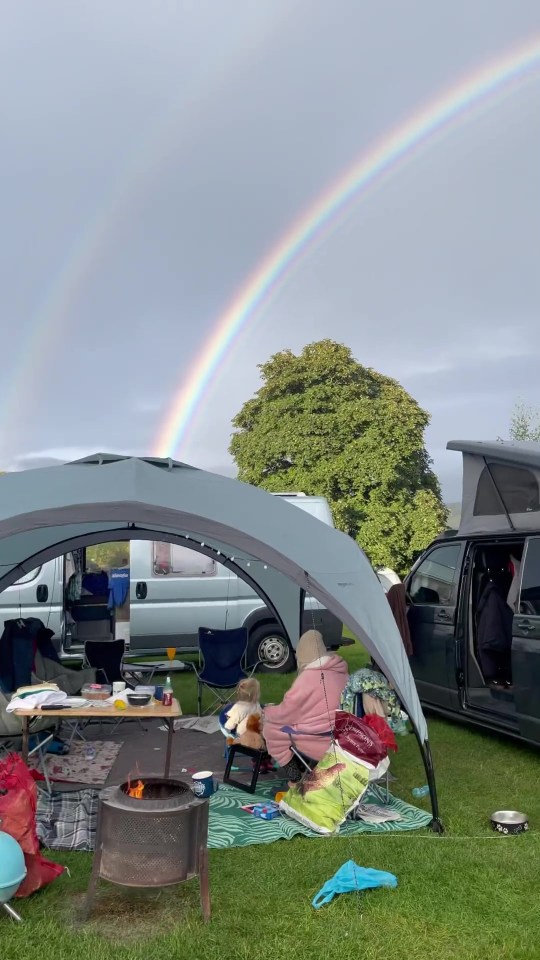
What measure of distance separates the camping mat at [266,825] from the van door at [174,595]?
17.6 ft

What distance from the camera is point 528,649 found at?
239 inches

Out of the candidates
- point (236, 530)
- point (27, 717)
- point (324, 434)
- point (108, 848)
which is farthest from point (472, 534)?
point (324, 434)

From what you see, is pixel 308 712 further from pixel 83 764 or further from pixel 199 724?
pixel 199 724

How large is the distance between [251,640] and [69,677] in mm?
3456

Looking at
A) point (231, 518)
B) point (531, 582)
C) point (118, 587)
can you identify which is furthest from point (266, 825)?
point (118, 587)

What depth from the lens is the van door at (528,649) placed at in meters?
6.00

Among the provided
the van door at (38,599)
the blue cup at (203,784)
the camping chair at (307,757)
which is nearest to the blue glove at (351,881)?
the blue cup at (203,784)

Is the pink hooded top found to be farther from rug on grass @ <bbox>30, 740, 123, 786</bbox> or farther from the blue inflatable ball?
the blue inflatable ball

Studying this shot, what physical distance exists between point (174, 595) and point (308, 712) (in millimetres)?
5352

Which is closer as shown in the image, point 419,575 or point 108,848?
point 108,848

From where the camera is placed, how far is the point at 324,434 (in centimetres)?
2423

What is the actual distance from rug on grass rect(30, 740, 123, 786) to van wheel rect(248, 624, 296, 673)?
371cm

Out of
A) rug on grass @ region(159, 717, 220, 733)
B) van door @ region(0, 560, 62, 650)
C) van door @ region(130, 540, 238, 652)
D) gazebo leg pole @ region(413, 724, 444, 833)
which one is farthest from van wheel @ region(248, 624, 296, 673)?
gazebo leg pole @ region(413, 724, 444, 833)

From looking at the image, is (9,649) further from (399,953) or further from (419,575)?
(399,953)
